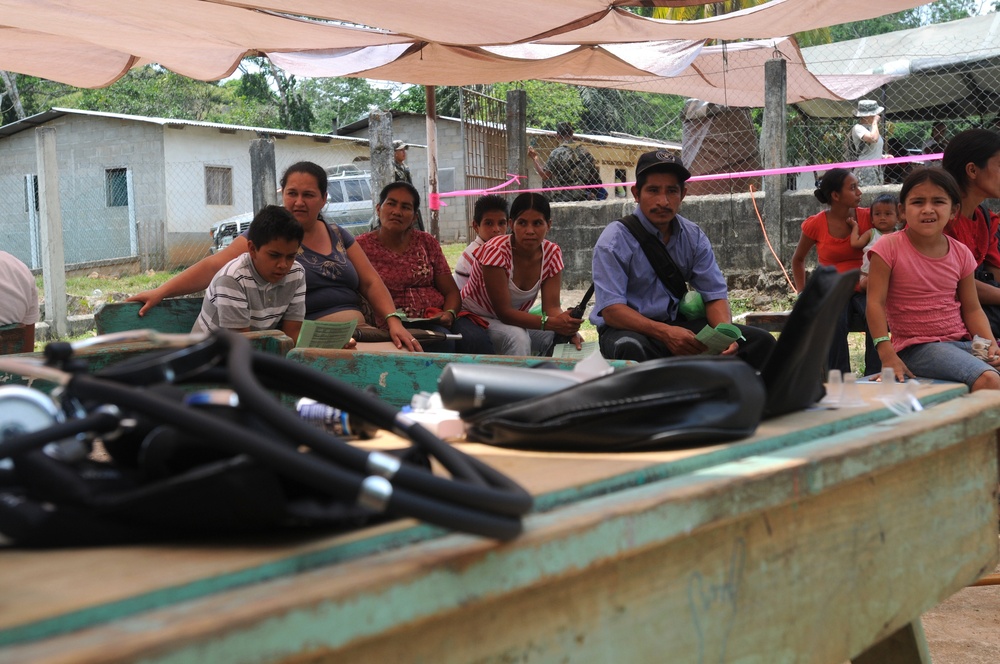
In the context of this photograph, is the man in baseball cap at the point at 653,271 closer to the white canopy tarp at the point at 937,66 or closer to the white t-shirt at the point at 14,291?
the white t-shirt at the point at 14,291

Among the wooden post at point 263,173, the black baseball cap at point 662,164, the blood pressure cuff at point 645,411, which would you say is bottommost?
the blood pressure cuff at point 645,411

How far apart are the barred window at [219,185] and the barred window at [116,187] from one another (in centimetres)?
156

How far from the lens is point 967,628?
3102mm

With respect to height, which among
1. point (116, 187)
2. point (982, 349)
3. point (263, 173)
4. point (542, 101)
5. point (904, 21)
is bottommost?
point (982, 349)

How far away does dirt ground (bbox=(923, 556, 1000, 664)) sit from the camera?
2.83 metres

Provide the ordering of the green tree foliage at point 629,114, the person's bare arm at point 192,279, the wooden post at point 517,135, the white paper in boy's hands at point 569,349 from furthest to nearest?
1. the green tree foliage at point 629,114
2. the wooden post at point 517,135
3. the white paper in boy's hands at point 569,349
4. the person's bare arm at point 192,279

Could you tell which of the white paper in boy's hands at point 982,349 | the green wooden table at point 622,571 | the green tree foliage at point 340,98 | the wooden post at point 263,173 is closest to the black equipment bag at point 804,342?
the green wooden table at point 622,571

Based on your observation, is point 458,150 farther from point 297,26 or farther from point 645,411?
point 645,411

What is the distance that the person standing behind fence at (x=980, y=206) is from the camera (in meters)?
4.27

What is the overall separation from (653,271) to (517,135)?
235 inches

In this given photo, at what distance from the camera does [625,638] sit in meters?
1.19

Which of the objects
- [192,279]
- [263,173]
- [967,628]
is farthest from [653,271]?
[263,173]

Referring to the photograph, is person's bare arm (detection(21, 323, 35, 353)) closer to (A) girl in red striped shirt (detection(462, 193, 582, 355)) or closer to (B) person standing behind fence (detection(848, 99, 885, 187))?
(A) girl in red striped shirt (detection(462, 193, 582, 355))

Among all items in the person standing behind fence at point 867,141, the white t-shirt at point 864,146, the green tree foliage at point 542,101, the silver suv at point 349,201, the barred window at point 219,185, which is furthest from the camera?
the green tree foliage at point 542,101
